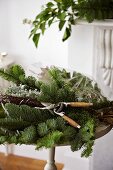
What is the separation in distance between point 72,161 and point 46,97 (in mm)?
1115

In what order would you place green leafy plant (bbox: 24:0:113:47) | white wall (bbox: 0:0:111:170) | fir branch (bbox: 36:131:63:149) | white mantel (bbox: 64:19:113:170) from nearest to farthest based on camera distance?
1. fir branch (bbox: 36:131:63:149)
2. green leafy plant (bbox: 24:0:113:47)
3. white mantel (bbox: 64:19:113:170)
4. white wall (bbox: 0:0:111:170)

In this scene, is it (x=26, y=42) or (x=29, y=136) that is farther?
(x=26, y=42)

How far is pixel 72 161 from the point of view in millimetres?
1835

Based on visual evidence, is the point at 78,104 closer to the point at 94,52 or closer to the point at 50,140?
the point at 50,140

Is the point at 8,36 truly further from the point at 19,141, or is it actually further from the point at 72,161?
the point at 19,141

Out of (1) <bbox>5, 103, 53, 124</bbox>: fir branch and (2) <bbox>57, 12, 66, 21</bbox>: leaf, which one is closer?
(1) <bbox>5, 103, 53, 124</bbox>: fir branch

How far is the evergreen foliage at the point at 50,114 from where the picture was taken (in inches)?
29.2

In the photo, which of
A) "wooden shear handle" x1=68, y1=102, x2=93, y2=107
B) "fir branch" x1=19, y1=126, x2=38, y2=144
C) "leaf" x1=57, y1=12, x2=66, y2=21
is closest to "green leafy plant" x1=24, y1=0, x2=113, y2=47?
"leaf" x1=57, y1=12, x2=66, y2=21

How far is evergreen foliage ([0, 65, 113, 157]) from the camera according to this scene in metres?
0.74

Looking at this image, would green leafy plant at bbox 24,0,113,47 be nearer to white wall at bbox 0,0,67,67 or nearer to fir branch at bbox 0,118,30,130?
white wall at bbox 0,0,67,67

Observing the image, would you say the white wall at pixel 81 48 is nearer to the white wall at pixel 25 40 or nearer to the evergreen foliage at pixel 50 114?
the white wall at pixel 25 40

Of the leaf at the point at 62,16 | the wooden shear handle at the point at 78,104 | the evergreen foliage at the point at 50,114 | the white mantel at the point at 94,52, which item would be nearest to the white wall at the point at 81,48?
the white mantel at the point at 94,52

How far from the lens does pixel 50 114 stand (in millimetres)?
818

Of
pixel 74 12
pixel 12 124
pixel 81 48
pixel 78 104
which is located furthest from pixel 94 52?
pixel 12 124
